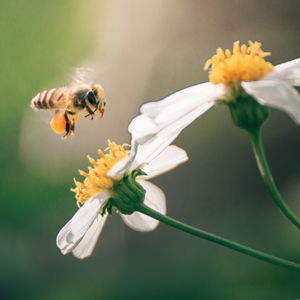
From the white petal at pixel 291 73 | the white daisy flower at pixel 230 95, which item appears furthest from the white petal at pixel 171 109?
the white petal at pixel 291 73

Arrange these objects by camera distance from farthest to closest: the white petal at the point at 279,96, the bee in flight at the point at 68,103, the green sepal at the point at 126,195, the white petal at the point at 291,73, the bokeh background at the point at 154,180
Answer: the bokeh background at the point at 154,180 → the bee in flight at the point at 68,103 → the green sepal at the point at 126,195 → the white petal at the point at 291,73 → the white petal at the point at 279,96

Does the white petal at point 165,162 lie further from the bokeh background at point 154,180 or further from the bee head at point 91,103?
the bokeh background at point 154,180

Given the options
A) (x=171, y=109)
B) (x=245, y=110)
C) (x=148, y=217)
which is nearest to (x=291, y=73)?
(x=245, y=110)

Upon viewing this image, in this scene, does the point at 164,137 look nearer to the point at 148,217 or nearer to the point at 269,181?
the point at 269,181

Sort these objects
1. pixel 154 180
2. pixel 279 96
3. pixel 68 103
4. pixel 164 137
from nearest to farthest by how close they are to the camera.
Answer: pixel 279 96, pixel 164 137, pixel 68 103, pixel 154 180

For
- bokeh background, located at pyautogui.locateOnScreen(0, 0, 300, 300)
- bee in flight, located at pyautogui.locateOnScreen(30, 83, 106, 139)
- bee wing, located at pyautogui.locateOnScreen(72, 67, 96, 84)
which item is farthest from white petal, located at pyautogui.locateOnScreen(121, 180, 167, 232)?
bokeh background, located at pyautogui.locateOnScreen(0, 0, 300, 300)
